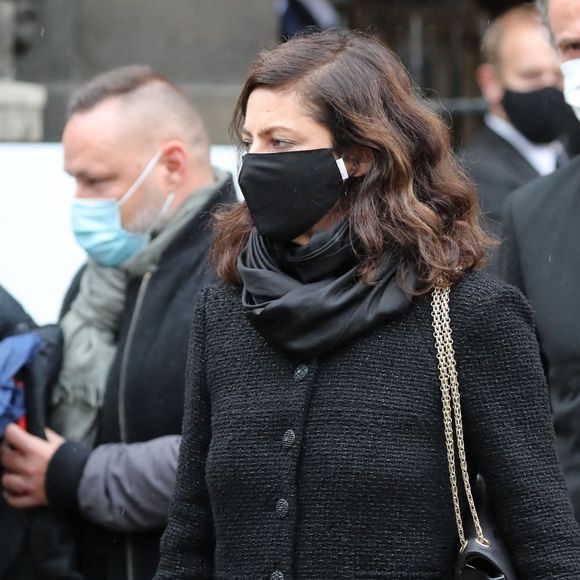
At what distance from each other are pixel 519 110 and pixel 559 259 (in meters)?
2.05

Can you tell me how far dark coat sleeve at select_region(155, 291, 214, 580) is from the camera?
290 centimetres

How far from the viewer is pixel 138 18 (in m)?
6.93

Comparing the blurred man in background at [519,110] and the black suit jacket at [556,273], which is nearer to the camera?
the black suit jacket at [556,273]

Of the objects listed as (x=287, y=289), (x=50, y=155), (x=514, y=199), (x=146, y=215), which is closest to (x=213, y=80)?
(x=50, y=155)

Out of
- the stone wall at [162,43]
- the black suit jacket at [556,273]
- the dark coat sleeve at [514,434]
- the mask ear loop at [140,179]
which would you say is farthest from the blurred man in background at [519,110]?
the dark coat sleeve at [514,434]

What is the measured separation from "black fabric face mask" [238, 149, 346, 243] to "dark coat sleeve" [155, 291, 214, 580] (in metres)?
0.33

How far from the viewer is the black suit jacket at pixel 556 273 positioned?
129 inches

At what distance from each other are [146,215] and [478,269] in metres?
1.52

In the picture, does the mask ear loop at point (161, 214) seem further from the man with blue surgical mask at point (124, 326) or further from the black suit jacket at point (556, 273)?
the black suit jacket at point (556, 273)

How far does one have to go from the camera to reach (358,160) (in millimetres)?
2834

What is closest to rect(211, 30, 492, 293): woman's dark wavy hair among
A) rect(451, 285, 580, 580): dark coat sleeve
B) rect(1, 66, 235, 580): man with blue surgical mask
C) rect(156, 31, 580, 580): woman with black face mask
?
rect(156, 31, 580, 580): woman with black face mask

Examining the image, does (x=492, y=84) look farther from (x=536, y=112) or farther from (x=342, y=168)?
(x=342, y=168)

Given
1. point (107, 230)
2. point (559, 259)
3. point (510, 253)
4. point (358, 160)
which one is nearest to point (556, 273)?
point (559, 259)

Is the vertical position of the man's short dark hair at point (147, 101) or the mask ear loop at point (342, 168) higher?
the mask ear loop at point (342, 168)
